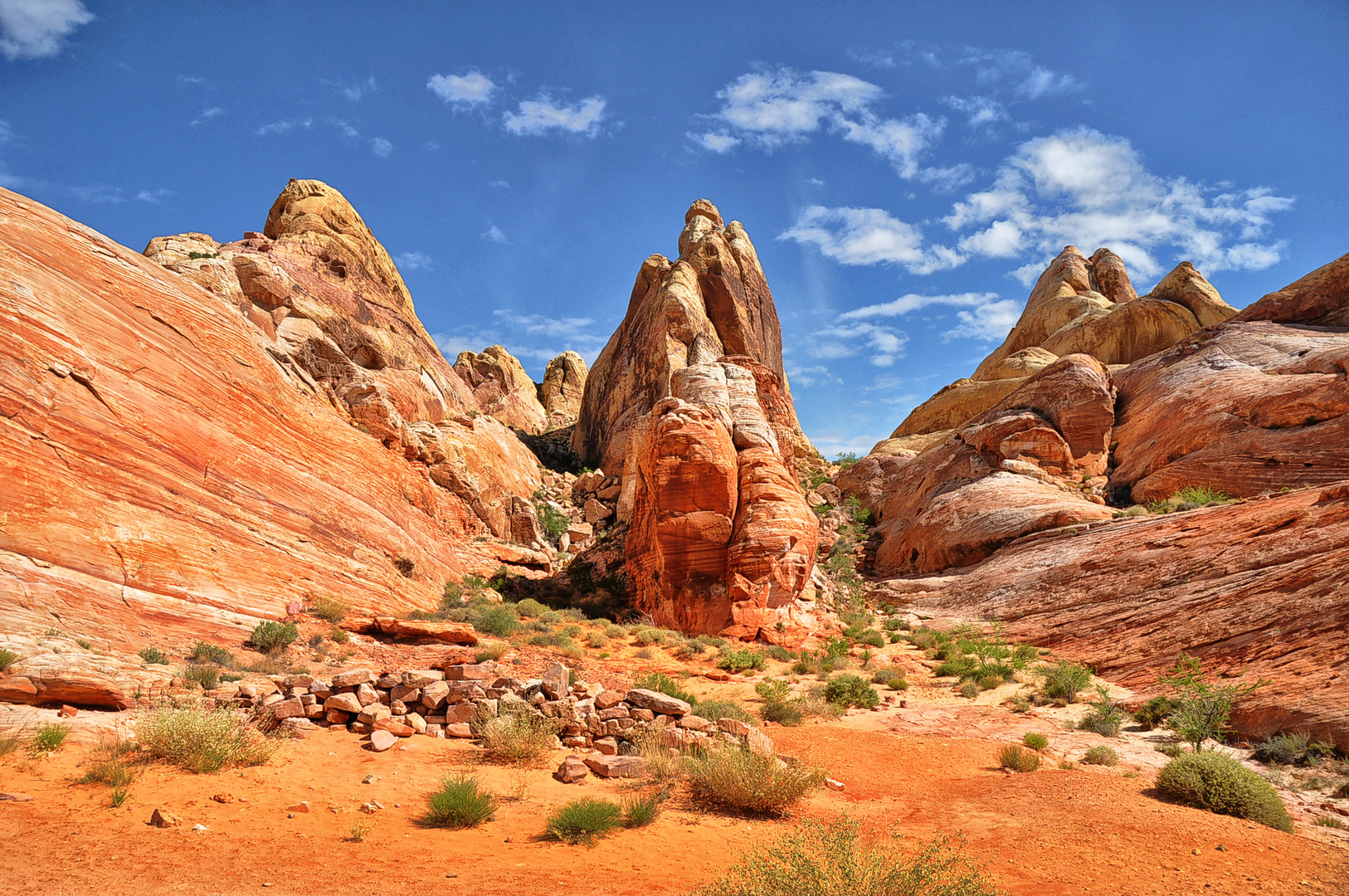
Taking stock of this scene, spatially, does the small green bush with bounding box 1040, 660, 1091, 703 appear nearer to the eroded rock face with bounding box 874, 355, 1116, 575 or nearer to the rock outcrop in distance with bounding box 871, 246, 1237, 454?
the eroded rock face with bounding box 874, 355, 1116, 575

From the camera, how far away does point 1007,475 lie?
27625mm

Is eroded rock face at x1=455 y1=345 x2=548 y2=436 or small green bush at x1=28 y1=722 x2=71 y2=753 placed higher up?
eroded rock face at x1=455 y1=345 x2=548 y2=436

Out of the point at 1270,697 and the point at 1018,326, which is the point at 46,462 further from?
the point at 1018,326

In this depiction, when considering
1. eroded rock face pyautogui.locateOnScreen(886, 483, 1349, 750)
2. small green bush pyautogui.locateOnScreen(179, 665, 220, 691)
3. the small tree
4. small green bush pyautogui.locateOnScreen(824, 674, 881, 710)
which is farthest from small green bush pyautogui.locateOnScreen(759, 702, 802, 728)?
small green bush pyautogui.locateOnScreen(179, 665, 220, 691)

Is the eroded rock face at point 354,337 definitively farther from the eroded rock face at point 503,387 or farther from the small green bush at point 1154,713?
the small green bush at point 1154,713

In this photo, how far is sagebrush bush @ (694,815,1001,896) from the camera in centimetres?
443

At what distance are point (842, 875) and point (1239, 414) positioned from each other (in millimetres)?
26888

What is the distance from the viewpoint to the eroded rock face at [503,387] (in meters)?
50.4

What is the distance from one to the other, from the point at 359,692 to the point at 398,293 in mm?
33817

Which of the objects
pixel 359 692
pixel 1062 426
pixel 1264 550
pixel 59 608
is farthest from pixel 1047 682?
pixel 1062 426

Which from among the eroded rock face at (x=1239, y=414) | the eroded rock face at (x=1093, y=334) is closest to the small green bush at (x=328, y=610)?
the eroded rock face at (x=1239, y=414)

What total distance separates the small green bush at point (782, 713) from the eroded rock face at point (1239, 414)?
63.4 feet

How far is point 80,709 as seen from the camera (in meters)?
7.54

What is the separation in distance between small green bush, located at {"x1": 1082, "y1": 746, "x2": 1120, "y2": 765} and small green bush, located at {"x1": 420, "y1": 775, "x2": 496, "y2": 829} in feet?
26.7
